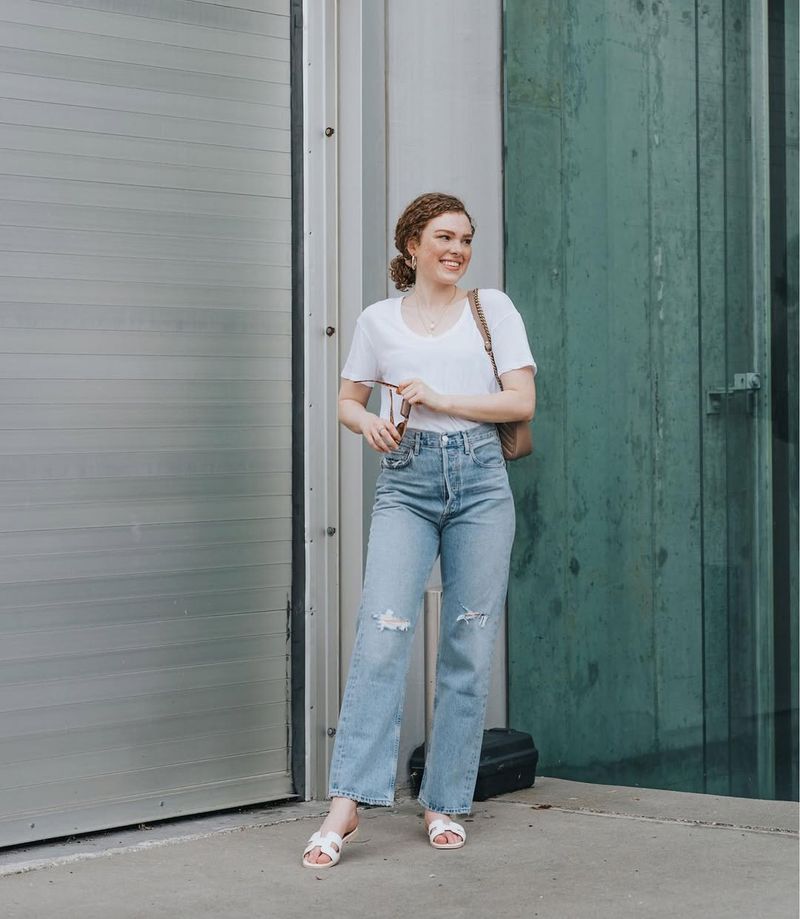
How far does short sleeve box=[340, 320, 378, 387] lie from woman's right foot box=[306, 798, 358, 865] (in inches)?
48.9

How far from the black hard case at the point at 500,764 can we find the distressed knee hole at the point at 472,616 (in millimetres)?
778

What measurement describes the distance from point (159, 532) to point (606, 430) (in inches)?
Result: 65.2

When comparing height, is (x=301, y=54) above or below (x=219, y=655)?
above

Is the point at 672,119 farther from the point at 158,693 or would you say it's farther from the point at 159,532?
the point at 158,693

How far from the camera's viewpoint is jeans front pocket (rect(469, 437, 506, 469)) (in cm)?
394

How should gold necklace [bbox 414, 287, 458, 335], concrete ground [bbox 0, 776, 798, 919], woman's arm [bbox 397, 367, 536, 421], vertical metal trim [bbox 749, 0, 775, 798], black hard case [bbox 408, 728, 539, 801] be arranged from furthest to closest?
1. black hard case [bbox 408, 728, 539, 801]
2. vertical metal trim [bbox 749, 0, 775, 798]
3. gold necklace [bbox 414, 287, 458, 335]
4. woman's arm [bbox 397, 367, 536, 421]
5. concrete ground [bbox 0, 776, 798, 919]

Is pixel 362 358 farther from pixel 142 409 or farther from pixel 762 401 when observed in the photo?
pixel 762 401

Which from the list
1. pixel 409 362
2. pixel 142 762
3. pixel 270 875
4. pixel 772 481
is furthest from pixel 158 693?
pixel 772 481

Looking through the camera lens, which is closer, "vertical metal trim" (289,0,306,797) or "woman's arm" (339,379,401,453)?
"woman's arm" (339,379,401,453)

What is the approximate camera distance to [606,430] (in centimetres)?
495

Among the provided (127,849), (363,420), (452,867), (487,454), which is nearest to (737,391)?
(487,454)

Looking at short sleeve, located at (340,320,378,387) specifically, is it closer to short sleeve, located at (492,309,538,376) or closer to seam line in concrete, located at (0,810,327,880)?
short sleeve, located at (492,309,538,376)

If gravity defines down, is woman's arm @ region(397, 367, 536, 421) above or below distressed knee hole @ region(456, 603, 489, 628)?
above

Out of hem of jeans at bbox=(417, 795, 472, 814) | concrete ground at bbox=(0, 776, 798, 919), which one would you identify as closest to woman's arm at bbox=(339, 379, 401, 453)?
hem of jeans at bbox=(417, 795, 472, 814)
